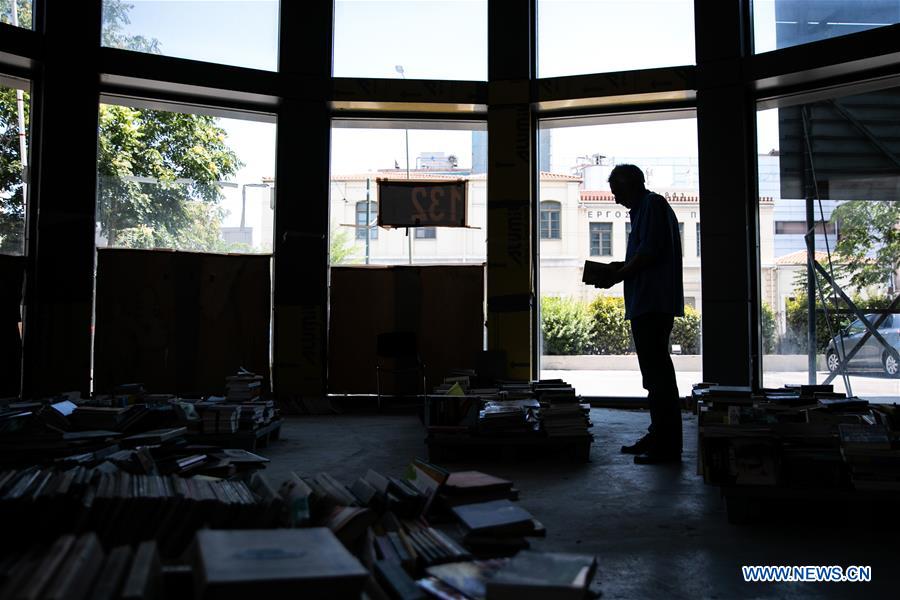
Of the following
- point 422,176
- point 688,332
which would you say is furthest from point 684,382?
point 422,176

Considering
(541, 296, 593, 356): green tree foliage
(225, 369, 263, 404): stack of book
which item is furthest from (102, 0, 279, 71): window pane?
(541, 296, 593, 356): green tree foliage

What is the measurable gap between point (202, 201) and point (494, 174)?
9.93ft

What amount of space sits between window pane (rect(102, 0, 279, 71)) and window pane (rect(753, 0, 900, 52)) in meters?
4.84

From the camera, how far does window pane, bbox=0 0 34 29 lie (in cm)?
642

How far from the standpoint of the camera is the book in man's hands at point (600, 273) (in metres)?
4.17

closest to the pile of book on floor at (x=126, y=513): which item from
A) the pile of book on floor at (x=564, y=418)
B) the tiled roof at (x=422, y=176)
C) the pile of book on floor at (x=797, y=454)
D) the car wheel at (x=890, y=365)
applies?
the pile of book on floor at (x=797, y=454)

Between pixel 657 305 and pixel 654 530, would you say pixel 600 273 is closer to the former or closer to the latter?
pixel 657 305

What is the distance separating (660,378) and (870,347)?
367 cm

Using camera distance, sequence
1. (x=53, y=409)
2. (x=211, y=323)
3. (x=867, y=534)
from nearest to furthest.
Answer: (x=867, y=534) < (x=53, y=409) < (x=211, y=323)

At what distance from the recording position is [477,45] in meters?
7.64

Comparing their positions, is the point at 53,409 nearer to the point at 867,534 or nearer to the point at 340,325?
the point at 340,325

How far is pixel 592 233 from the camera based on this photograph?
767 centimetres

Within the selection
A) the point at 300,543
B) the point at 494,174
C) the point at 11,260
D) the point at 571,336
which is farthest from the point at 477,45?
the point at 300,543

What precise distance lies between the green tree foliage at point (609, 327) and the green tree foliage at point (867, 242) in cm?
207
